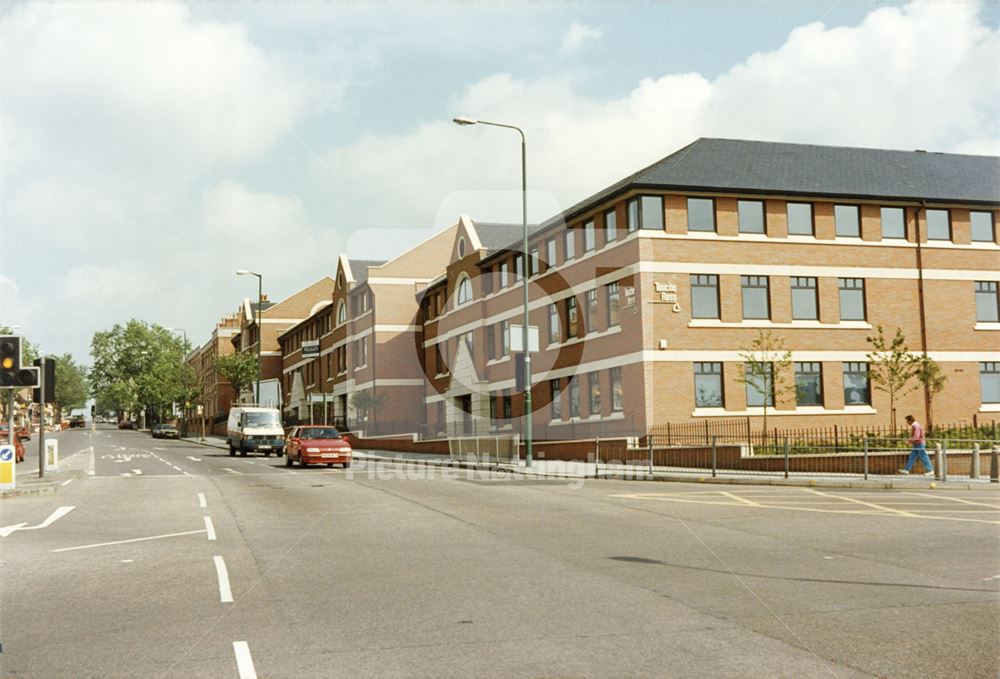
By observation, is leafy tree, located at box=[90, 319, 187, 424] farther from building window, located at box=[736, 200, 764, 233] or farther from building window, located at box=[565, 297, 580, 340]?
building window, located at box=[736, 200, 764, 233]

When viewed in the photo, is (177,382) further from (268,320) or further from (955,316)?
(955,316)

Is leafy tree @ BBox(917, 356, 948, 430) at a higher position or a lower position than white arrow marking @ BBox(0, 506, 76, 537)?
higher

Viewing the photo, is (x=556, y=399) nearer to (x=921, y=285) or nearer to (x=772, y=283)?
(x=772, y=283)

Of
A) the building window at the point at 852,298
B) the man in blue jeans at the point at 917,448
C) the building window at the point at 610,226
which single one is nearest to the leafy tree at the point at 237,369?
the building window at the point at 610,226

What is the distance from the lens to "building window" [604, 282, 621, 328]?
37000mm

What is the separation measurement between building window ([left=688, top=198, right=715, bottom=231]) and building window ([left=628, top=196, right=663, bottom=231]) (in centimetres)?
127

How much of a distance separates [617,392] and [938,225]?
585 inches

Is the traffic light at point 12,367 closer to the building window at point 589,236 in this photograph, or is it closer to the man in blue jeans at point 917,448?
the man in blue jeans at point 917,448

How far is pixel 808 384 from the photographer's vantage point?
36.3 m

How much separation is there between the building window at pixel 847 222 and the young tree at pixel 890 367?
390 centimetres

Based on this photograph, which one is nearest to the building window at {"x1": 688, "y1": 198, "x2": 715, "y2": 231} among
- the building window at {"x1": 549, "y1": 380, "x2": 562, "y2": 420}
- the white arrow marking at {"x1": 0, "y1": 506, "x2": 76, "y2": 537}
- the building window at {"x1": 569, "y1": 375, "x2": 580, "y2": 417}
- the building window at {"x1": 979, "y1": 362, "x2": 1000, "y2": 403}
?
the building window at {"x1": 569, "y1": 375, "x2": 580, "y2": 417}

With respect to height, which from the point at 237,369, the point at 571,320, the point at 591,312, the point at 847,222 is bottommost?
the point at 237,369

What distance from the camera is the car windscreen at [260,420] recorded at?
46906 millimetres

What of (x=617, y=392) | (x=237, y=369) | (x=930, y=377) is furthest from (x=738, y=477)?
(x=237, y=369)
